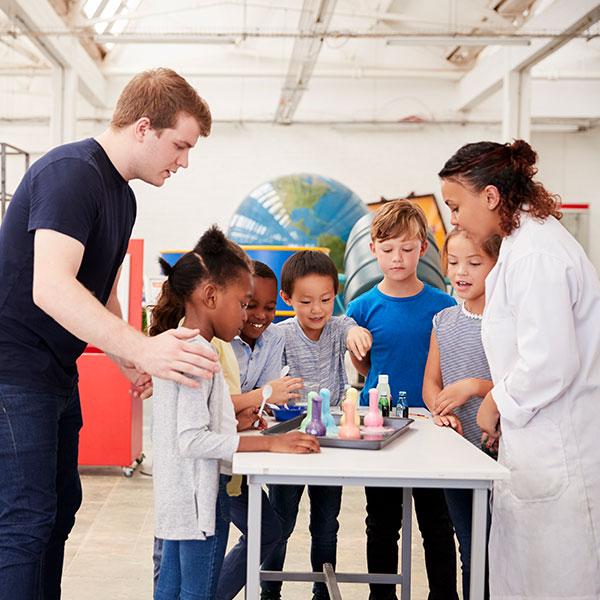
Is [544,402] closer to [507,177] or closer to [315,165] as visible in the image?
[507,177]

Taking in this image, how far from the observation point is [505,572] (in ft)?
6.40

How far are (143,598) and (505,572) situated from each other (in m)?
1.67

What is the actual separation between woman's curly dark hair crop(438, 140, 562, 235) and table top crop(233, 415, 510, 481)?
1.76 feet

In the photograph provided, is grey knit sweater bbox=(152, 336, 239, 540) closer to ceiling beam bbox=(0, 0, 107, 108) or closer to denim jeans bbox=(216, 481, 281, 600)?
denim jeans bbox=(216, 481, 281, 600)

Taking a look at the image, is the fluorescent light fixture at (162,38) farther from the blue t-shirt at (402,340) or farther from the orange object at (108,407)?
the blue t-shirt at (402,340)

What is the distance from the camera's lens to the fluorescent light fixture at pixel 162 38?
8383mm

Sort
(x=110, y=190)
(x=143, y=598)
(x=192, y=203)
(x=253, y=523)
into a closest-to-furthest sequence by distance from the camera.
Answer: (x=253, y=523)
(x=110, y=190)
(x=143, y=598)
(x=192, y=203)

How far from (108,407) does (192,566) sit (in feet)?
10.3

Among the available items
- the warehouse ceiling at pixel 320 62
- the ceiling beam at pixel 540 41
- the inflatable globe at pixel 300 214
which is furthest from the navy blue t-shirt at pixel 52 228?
the inflatable globe at pixel 300 214

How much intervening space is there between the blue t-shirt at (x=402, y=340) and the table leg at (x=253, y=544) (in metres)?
1.05

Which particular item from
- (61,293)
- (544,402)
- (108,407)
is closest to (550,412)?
(544,402)

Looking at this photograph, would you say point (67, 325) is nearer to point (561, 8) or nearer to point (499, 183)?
point (499, 183)

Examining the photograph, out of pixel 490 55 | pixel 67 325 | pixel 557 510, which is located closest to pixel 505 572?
pixel 557 510

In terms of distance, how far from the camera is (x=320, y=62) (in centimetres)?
1229
